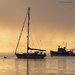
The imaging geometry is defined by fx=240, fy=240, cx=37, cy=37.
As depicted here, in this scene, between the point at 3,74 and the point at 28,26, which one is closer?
the point at 3,74

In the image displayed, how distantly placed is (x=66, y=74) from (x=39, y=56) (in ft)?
296

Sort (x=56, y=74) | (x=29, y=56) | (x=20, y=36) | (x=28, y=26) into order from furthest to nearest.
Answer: (x=29, y=56) < (x=20, y=36) < (x=28, y=26) < (x=56, y=74)

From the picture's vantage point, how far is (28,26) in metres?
126

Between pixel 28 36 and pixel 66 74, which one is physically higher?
pixel 28 36

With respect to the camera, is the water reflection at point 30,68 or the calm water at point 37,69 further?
the water reflection at point 30,68

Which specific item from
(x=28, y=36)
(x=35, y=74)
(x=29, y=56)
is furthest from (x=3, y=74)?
(x=29, y=56)

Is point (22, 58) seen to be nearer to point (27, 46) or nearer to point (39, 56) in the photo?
point (39, 56)

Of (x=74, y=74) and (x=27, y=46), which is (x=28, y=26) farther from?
(x=74, y=74)

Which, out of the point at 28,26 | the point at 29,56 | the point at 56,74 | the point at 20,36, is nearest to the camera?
the point at 56,74

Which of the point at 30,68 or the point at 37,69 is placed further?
the point at 30,68

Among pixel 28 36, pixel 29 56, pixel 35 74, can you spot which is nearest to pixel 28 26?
pixel 28 36

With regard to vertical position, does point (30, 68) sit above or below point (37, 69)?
below

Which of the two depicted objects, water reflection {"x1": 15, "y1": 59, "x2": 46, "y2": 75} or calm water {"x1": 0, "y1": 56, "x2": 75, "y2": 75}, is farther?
water reflection {"x1": 15, "y1": 59, "x2": 46, "y2": 75}

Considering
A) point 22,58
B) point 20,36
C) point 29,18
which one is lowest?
point 22,58
